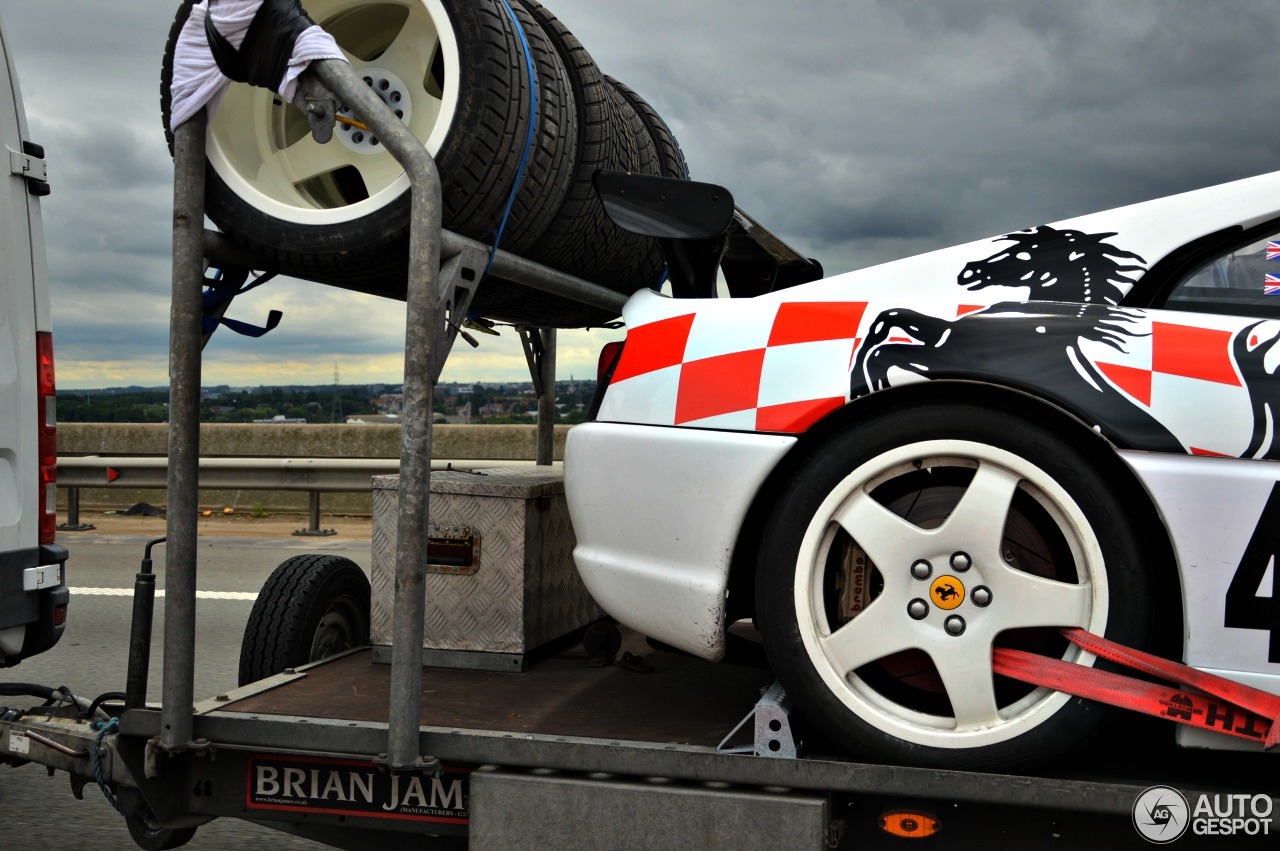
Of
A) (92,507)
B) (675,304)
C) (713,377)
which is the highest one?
(675,304)

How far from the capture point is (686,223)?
8.76ft

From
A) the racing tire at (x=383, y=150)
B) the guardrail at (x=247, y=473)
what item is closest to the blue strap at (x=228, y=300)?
the racing tire at (x=383, y=150)

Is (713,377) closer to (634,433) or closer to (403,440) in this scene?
(634,433)

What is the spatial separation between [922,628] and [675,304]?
3.07ft

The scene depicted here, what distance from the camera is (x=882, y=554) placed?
2238mm

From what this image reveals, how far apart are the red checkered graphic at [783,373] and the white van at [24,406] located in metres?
1.91

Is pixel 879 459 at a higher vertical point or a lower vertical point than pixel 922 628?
higher

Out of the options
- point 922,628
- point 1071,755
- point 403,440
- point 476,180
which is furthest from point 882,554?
point 476,180

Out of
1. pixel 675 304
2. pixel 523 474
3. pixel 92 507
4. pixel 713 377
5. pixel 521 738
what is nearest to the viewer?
pixel 521 738

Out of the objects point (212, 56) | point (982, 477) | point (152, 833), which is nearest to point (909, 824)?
point (982, 477)

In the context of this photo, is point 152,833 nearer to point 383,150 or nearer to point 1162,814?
point 383,150

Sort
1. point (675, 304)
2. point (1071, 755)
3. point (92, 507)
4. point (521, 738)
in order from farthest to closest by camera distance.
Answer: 1. point (92, 507)
2. point (675, 304)
3. point (521, 738)
4. point (1071, 755)

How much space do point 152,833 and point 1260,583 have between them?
2420 mm

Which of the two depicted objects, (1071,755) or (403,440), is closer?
(1071,755)
